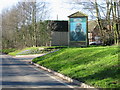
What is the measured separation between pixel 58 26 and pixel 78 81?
45.1 metres

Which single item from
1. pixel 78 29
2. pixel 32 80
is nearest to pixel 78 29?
A: pixel 78 29

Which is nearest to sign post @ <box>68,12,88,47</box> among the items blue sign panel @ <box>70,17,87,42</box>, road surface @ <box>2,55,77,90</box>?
blue sign panel @ <box>70,17,87,42</box>

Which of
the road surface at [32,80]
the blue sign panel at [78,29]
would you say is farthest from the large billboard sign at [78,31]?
the road surface at [32,80]

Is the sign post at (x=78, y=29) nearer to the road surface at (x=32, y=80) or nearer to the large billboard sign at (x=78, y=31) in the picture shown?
the large billboard sign at (x=78, y=31)

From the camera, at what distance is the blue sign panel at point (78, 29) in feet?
102

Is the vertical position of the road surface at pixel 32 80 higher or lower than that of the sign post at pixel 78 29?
lower

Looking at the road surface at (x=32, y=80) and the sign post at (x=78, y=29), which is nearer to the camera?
the road surface at (x=32, y=80)

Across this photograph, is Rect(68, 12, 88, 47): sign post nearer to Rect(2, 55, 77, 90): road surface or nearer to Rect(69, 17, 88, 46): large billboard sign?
Rect(69, 17, 88, 46): large billboard sign

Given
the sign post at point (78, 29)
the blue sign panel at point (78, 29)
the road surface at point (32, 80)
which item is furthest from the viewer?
the blue sign panel at point (78, 29)

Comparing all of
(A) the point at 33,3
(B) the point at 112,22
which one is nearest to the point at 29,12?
(A) the point at 33,3

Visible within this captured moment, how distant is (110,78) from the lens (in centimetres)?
1067

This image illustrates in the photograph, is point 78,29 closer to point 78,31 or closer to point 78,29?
point 78,29

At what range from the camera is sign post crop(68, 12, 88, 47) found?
3091 cm

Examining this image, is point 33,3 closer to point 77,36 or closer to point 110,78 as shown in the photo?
point 77,36
